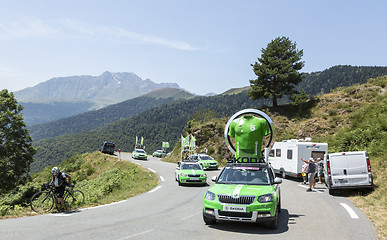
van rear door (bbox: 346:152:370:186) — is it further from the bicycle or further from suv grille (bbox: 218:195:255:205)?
the bicycle

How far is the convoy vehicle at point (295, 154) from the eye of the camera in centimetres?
1900

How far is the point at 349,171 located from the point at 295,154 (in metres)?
5.94

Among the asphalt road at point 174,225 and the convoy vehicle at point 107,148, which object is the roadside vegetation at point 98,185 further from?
the convoy vehicle at point 107,148

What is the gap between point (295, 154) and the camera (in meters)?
19.2

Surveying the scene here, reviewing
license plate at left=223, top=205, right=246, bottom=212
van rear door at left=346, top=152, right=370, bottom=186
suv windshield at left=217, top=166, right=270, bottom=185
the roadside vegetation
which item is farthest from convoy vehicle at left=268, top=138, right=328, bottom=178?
license plate at left=223, top=205, right=246, bottom=212

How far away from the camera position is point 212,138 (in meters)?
47.8

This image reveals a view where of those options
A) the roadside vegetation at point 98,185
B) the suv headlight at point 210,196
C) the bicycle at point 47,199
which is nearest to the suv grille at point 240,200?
the suv headlight at point 210,196

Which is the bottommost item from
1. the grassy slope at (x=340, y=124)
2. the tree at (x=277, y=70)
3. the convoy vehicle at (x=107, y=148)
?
the convoy vehicle at (x=107, y=148)

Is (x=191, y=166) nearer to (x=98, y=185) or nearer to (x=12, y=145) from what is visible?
(x=98, y=185)

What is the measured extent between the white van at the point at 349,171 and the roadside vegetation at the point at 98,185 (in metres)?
9.52

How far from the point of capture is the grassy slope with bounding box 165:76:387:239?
2095 centimetres

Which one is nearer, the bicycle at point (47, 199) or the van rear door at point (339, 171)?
the bicycle at point (47, 199)

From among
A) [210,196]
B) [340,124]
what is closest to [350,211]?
[210,196]

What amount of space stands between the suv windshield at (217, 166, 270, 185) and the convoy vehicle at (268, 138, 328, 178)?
11.5 meters
